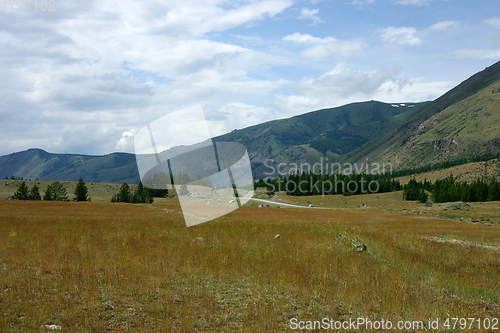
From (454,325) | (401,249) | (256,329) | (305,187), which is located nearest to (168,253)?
(256,329)

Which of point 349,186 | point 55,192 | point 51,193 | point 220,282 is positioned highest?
point 55,192

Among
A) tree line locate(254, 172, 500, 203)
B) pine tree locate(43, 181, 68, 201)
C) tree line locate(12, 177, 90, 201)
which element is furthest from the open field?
tree line locate(254, 172, 500, 203)

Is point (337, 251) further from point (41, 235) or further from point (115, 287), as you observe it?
point (41, 235)

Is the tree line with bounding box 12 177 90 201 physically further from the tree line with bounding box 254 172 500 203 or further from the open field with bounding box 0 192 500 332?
the open field with bounding box 0 192 500 332

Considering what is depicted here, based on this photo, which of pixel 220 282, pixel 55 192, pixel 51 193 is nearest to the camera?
pixel 220 282

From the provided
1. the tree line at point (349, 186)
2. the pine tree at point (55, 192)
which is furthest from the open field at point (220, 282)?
the tree line at point (349, 186)

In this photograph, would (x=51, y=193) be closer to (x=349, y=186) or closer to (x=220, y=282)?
(x=220, y=282)

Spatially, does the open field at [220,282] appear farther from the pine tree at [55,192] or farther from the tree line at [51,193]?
the pine tree at [55,192]

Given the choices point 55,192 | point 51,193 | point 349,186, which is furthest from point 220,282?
point 349,186

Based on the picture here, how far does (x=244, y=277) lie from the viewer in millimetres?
11906

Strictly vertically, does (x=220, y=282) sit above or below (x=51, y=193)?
below

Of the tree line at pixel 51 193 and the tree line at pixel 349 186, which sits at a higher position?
the tree line at pixel 51 193

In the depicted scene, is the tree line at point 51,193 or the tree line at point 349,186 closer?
the tree line at point 51,193

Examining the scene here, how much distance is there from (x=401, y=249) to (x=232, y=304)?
13.0 metres
